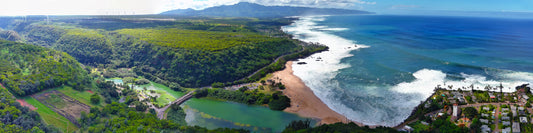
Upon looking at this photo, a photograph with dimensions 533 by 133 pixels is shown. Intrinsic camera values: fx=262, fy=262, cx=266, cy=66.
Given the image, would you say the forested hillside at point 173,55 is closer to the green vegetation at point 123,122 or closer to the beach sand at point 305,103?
the beach sand at point 305,103

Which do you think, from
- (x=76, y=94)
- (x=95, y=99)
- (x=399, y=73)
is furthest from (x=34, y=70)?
(x=399, y=73)

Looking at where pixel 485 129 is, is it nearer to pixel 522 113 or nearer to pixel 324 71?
pixel 522 113

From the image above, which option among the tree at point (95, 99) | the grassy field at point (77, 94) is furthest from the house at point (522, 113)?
the tree at point (95, 99)

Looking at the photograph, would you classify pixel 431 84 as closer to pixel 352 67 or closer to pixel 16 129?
pixel 352 67

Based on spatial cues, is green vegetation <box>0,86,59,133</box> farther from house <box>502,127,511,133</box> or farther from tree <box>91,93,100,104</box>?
house <box>502,127,511,133</box>

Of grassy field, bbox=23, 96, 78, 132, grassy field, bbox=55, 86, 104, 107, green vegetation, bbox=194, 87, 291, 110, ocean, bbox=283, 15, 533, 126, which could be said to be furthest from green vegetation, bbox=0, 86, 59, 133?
ocean, bbox=283, 15, 533, 126

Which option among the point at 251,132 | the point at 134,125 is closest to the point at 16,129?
the point at 134,125
